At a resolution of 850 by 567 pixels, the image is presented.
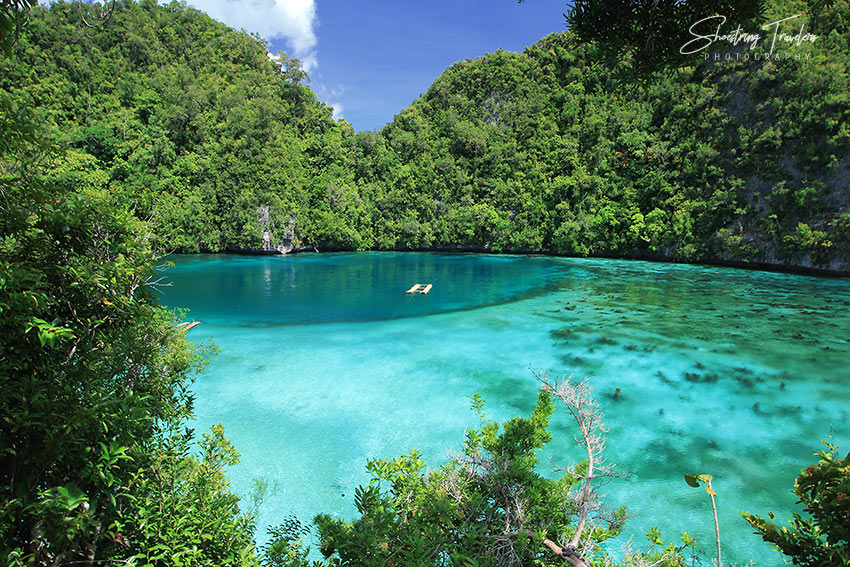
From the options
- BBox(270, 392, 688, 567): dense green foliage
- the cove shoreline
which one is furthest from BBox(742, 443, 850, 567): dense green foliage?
the cove shoreline

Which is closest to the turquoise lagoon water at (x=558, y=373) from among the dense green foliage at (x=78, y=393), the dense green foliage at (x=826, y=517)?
the dense green foliage at (x=78, y=393)

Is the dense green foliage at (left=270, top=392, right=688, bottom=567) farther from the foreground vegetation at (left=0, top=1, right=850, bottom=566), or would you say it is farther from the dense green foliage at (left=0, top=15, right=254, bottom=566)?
the dense green foliage at (left=0, top=15, right=254, bottom=566)

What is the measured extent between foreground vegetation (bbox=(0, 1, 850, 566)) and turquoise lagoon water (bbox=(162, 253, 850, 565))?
115 centimetres

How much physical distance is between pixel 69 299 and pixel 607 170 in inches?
1875

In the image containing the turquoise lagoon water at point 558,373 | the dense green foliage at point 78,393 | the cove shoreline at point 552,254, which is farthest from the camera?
the cove shoreline at point 552,254

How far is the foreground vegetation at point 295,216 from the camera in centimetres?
232

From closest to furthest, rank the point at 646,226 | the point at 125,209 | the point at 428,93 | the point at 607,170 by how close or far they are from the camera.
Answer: the point at 125,209, the point at 646,226, the point at 607,170, the point at 428,93

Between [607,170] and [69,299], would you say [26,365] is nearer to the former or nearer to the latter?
[69,299]

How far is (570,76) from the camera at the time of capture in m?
53.9

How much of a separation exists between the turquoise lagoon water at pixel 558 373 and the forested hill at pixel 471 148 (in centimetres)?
1240

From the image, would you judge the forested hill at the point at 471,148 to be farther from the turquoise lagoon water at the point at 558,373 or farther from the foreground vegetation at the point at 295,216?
the turquoise lagoon water at the point at 558,373

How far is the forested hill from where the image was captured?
99.2ft

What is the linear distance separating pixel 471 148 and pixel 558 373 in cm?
4744

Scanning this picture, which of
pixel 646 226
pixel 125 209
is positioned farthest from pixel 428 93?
pixel 125 209
